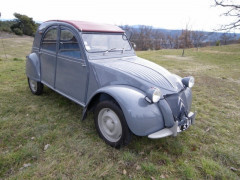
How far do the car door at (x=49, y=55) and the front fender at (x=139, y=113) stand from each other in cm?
192

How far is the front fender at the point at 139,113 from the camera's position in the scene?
2.24 meters

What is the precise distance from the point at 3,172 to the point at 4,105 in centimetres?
213

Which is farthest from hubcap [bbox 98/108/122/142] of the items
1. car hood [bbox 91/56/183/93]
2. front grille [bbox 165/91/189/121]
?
front grille [bbox 165/91/189/121]

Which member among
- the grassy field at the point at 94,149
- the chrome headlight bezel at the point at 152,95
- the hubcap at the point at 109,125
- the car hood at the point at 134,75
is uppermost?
the car hood at the point at 134,75

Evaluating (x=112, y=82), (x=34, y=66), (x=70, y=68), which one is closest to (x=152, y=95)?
(x=112, y=82)

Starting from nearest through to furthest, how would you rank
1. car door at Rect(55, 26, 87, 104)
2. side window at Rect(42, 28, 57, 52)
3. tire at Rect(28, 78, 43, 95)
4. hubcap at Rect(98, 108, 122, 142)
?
hubcap at Rect(98, 108, 122, 142) < car door at Rect(55, 26, 87, 104) < side window at Rect(42, 28, 57, 52) < tire at Rect(28, 78, 43, 95)

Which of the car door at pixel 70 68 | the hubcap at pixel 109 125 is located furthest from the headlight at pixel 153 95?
the car door at pixel 70 68

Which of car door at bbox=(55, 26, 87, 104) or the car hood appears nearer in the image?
the car hood

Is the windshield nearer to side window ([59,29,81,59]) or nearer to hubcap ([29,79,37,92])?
side window ([59,29,81,59])

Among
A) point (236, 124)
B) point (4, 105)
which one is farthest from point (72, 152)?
point (236, 124)

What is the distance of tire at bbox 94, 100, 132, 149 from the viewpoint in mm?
2428

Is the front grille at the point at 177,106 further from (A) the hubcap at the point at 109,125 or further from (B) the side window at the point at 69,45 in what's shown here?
(B) the side window at the point at 69,45

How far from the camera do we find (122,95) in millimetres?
2381

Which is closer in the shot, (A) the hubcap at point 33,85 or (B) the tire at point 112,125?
(B) the tire at point 112,125
